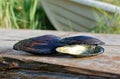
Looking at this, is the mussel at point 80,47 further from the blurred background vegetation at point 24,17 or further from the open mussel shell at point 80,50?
the blurred background vegetation at point 24,17

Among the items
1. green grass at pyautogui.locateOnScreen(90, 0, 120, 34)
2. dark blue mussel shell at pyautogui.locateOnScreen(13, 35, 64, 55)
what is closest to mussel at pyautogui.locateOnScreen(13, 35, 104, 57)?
dark blue mussel shell at pyautogui.locateOnScreen(13, 35, 64, 55)

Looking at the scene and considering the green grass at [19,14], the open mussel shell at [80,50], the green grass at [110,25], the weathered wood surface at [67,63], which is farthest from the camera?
the green grass at [19,14]

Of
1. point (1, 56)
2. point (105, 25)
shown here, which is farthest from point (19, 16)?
point (1, 56)

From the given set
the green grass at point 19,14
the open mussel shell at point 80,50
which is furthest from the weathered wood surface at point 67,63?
the green grass at point 19,14

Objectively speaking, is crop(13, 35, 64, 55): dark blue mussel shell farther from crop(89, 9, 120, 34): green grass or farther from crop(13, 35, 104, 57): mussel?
crop(89, 9, 120, 34): green grass

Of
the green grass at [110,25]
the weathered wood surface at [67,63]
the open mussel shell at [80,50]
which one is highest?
the open mussel shell at [80,50]

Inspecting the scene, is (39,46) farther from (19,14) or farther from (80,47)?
(19,14)

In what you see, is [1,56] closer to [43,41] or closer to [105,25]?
[43,41]

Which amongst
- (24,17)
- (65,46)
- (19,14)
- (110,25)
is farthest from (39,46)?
(19,14)
